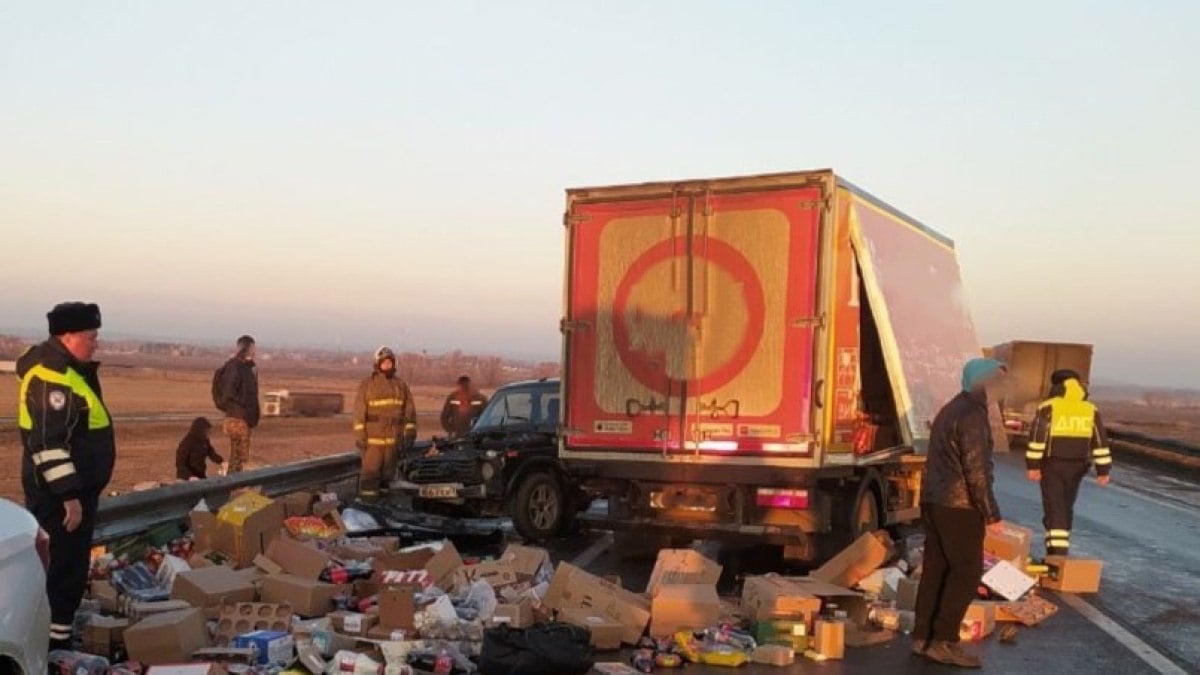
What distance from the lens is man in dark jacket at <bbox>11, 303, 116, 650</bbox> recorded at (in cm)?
614

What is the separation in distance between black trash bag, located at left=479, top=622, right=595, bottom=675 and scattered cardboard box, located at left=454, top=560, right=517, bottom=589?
4.84ft

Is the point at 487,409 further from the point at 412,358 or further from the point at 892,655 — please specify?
the point at 412,358

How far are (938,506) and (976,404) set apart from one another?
0.70 metres

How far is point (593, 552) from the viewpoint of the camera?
10938 millimetres

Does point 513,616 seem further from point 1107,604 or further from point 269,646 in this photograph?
point 1107,604

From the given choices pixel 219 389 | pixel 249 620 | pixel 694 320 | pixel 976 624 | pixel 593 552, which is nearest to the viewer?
pixel 249 620

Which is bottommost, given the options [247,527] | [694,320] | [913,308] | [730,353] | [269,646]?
[269,646]

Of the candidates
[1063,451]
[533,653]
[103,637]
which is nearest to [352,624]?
[533,653]

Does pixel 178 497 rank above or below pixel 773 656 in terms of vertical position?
above

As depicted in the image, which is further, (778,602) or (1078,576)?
(1078,576)

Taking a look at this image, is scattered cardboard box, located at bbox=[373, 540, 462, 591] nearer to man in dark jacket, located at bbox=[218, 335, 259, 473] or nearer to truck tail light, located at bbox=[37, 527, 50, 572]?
truck tail light, located at bbox=[37, 527, 50, 572]

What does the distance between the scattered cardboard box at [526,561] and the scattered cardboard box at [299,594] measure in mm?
1549

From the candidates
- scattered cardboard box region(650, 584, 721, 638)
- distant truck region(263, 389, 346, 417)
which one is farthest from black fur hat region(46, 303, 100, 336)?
distant truck region(263, 389, 346, 417)

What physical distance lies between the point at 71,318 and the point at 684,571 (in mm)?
4367
